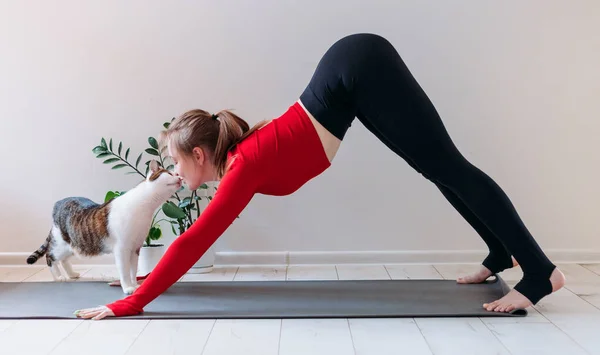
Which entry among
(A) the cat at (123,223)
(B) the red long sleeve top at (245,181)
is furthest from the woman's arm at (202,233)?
(A) the cat at (123,223)

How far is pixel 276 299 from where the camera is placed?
2314 millimetres

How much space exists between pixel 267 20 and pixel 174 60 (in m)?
0.44

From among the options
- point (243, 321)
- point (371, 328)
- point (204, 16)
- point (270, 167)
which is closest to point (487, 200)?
point (371, 328)

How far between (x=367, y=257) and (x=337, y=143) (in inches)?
40.0

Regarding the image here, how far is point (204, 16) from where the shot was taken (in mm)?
2908

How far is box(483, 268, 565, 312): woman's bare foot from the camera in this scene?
206 cm

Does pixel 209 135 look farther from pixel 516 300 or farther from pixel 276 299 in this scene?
pixel 516 300

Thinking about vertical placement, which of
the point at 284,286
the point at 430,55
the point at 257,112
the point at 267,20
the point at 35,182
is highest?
the point at 267,20

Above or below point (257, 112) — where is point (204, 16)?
above

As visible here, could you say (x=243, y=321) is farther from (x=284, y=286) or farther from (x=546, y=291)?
(x=546, y=291)

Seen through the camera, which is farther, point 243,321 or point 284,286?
point 284,286

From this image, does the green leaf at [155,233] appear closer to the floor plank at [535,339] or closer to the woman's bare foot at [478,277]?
the woman's bare foot at [478,277]

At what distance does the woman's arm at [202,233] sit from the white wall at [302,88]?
1028 mm

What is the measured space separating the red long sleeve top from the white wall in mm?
882
